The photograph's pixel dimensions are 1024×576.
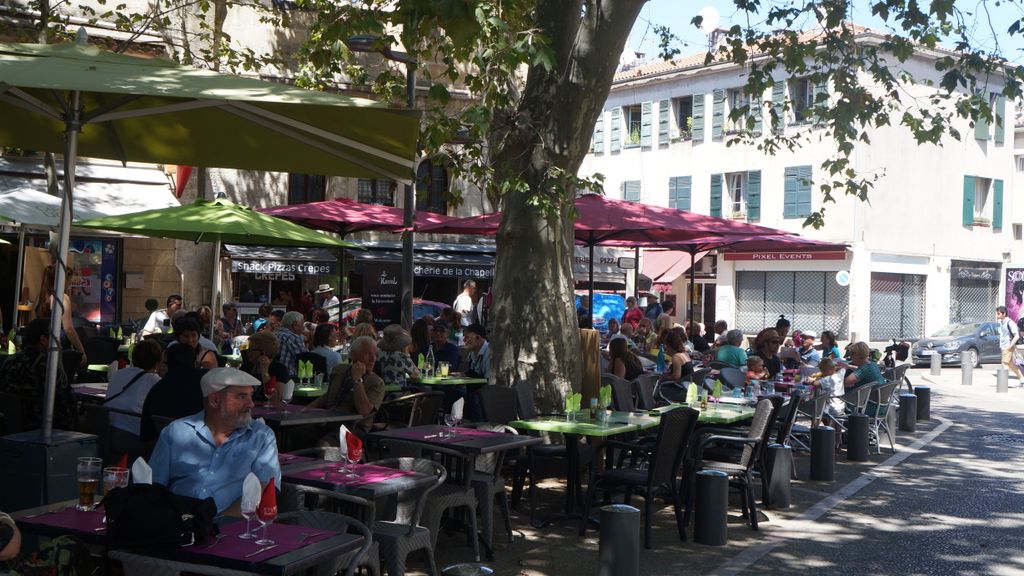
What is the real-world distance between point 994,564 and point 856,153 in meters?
30.5

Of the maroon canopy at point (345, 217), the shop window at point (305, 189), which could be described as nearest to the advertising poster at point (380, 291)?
the shop window at point (305, 189)

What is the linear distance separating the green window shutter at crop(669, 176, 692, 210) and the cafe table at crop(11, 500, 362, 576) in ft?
124

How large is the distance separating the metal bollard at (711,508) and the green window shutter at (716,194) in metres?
32.9

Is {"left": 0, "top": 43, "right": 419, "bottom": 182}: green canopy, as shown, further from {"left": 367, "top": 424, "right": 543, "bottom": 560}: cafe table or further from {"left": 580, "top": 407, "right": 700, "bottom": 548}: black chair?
{"left": 580, "top": 407, "right": 700, "bottom": 548}: black chair

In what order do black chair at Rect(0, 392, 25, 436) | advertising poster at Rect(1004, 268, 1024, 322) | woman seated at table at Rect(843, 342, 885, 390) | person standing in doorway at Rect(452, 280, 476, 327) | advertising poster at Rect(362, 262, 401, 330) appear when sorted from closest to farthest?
black chair at Rect(0, 392, 25, 436) < woman seated at table at Rect(843, 342, 885, 390) < person standing in doorway at Rect(452, 280, 476, 327) < advertising poster at Rect(362, 262, 401, 330) < advertising poster at Rect(1004, 268, 1024, 322)

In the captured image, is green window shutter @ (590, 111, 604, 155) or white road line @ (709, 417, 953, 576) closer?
white road line @ (709, 417, 953, 576)

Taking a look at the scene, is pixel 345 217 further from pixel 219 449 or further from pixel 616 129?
pixel 616 129

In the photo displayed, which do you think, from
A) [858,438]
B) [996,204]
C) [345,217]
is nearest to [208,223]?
[345,217]

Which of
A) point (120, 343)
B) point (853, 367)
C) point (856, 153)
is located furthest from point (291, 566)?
point (856, 153)

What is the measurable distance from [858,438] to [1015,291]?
3342 centimetres

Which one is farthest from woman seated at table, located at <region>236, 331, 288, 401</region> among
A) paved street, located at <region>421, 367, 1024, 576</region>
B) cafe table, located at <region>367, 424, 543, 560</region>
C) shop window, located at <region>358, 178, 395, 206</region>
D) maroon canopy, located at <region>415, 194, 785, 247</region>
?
shop window, located at <region>358, 178, 395, 206</region>

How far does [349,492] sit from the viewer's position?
19.4ft

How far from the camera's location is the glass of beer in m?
4.79

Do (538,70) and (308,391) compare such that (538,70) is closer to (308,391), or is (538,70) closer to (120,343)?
Result: (308,391)
